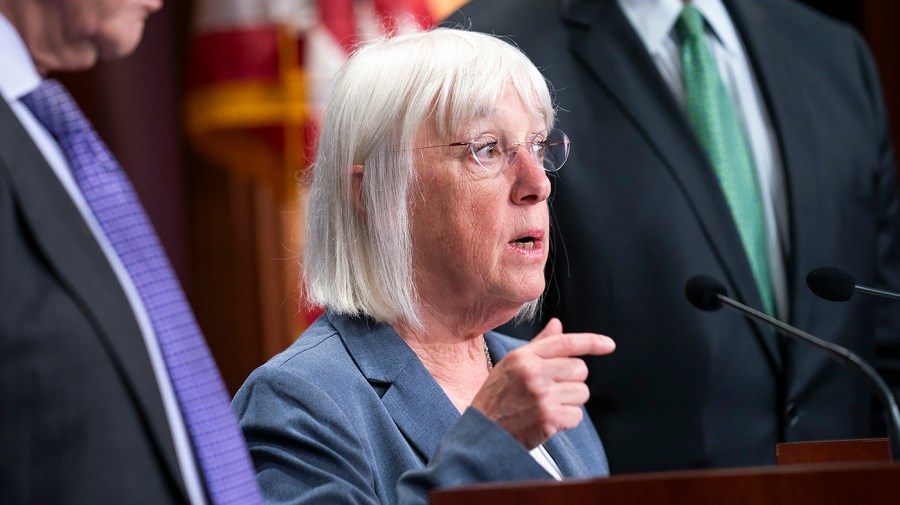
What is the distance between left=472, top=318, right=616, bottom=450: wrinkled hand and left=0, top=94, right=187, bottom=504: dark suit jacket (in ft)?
1.60

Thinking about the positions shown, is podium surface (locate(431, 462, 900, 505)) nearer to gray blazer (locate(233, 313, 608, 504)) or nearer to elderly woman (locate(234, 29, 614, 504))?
gray blazer (locate(233, 313, 608, 504))

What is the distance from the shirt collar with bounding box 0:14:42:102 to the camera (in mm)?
1420

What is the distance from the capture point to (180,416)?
139 centimetres

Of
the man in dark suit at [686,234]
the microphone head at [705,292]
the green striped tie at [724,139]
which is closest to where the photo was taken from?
the microphone head at [705,292]

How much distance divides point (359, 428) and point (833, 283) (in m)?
0.74

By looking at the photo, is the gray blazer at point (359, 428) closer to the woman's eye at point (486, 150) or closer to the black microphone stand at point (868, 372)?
the woman's eye at point (486, 150)

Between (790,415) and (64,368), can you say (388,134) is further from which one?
(790,415)

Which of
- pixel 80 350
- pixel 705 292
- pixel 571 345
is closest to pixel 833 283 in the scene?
pixel 705 292

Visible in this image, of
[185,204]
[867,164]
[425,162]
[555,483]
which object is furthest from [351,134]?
[185,204]

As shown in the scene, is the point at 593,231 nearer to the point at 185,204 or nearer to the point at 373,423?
the point at 373,423

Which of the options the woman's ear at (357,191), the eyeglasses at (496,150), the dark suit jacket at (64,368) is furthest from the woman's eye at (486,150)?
the dark suit jacket at (64,368)

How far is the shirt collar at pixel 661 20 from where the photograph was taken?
2.61m

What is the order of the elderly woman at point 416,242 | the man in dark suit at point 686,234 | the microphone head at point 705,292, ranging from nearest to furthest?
the elderly woman at point 416,242, the microphone head at point 705,292, the man in dark suit at point 686,234

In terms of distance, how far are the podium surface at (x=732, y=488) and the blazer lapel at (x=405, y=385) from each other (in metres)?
0.51
